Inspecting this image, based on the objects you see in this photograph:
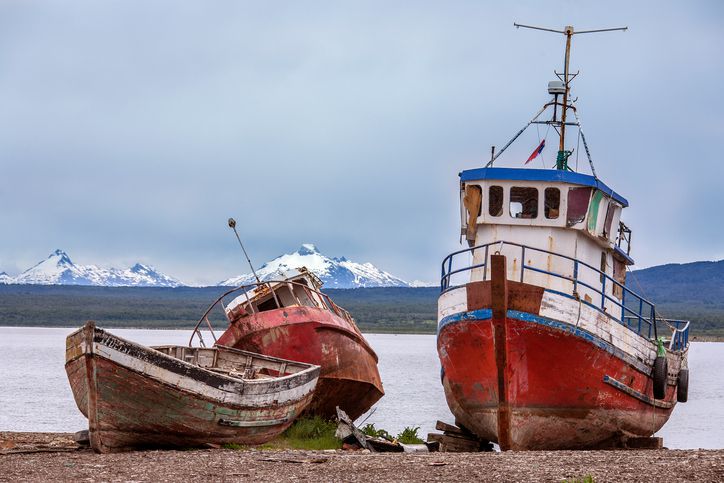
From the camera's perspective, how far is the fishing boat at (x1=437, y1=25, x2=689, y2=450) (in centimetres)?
2039

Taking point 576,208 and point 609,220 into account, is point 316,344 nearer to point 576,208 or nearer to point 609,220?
point 576,208

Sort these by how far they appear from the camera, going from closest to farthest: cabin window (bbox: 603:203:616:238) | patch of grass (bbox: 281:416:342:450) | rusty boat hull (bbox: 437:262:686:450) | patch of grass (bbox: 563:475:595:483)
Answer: patch of grass (bbox: 563:475:595:483)
rusty boat hull (bbox: 437:262:686:450)
patch of grass (bbox: 281:416:342:450)
cabin window (bbox: 603:203:616:238)

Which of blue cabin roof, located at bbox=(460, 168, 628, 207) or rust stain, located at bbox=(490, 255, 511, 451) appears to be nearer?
rust stain, located at bbox=(490, 255, 511, 451)

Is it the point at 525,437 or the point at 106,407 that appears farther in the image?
the point at 525,437

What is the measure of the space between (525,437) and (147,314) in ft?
587

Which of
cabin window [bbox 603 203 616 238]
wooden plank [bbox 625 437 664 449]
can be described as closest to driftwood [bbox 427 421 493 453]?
wooden plank [bbox 625 437 664 449]

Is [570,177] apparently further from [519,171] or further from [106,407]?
[106,407]

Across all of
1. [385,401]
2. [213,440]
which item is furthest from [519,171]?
[385,401]

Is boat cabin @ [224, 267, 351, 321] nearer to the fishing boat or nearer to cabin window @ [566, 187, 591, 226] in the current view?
the fishing boat

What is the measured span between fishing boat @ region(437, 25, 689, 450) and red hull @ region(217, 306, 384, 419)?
305 centimetres

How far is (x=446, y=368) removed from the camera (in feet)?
73.3

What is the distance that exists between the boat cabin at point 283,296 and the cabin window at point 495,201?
5405mm

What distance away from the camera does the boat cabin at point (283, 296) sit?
25844 mm

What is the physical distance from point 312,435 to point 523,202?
630 cm
